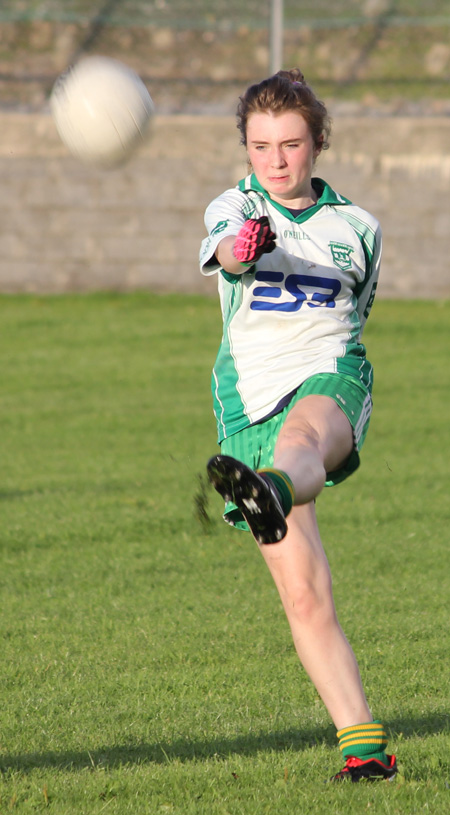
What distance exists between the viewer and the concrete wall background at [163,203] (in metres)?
16.2

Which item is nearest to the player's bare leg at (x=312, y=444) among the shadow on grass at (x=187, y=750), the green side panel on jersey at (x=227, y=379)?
the green side panel on jersey at (x=227, y=379)

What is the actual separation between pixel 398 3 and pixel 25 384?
10480 millimetres

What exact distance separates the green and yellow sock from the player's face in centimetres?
171

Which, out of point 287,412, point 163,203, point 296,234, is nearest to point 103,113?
point 296,234

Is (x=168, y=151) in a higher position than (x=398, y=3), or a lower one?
lower

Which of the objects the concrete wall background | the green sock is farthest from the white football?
the concrete wall background

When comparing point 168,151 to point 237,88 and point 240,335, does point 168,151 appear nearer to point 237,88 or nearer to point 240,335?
point 237,88

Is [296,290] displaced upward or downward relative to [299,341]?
upward

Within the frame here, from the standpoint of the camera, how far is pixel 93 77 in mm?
4879

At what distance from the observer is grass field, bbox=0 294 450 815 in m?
3.49

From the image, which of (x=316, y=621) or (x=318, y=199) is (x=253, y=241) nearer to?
(x=318, y=199)

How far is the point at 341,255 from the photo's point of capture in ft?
12.1

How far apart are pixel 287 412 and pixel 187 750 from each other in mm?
1203

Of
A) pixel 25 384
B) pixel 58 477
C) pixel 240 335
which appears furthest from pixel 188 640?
pixel 25 384
